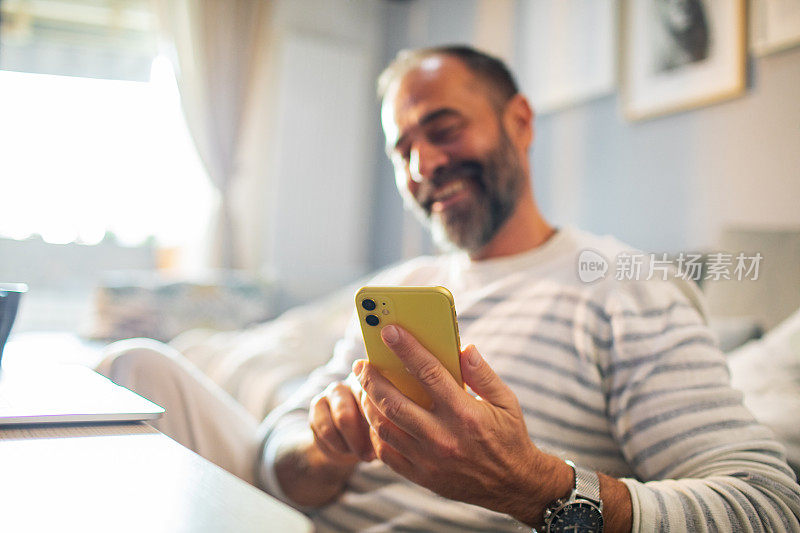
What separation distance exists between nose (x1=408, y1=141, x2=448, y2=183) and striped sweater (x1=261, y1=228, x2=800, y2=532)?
171 millimetres

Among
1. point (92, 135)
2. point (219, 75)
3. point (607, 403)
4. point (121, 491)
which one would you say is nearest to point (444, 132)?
point (607, 403)

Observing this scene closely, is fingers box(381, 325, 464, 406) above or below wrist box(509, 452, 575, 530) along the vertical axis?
above

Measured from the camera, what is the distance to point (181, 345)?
198 centimetres

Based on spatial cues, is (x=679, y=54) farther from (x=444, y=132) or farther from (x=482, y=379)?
(x=482, y=379)

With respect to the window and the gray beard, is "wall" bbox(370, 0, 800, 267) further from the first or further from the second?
the window

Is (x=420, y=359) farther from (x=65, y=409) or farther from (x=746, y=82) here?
(x=746, y=82)

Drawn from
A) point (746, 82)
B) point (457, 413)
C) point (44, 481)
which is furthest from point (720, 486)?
point (746, 82)

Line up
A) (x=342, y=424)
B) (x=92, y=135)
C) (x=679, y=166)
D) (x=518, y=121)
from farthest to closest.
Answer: (x=92, y=135)
(x=679, y=166)
(x=518, y=121)
(x=342, y=424)

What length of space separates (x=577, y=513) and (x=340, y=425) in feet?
0.79

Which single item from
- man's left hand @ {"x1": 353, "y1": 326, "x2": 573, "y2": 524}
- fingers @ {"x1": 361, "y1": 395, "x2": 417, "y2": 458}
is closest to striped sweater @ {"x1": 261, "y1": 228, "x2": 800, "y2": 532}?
man's left hand @ {"x1": 353, "y1": 326, "x2": 573, "y2": 524}

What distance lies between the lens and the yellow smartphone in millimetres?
476

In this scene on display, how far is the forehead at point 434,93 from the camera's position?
3.26ft

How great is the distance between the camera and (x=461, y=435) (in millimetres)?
500

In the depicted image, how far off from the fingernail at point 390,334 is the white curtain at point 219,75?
2.94 metres
